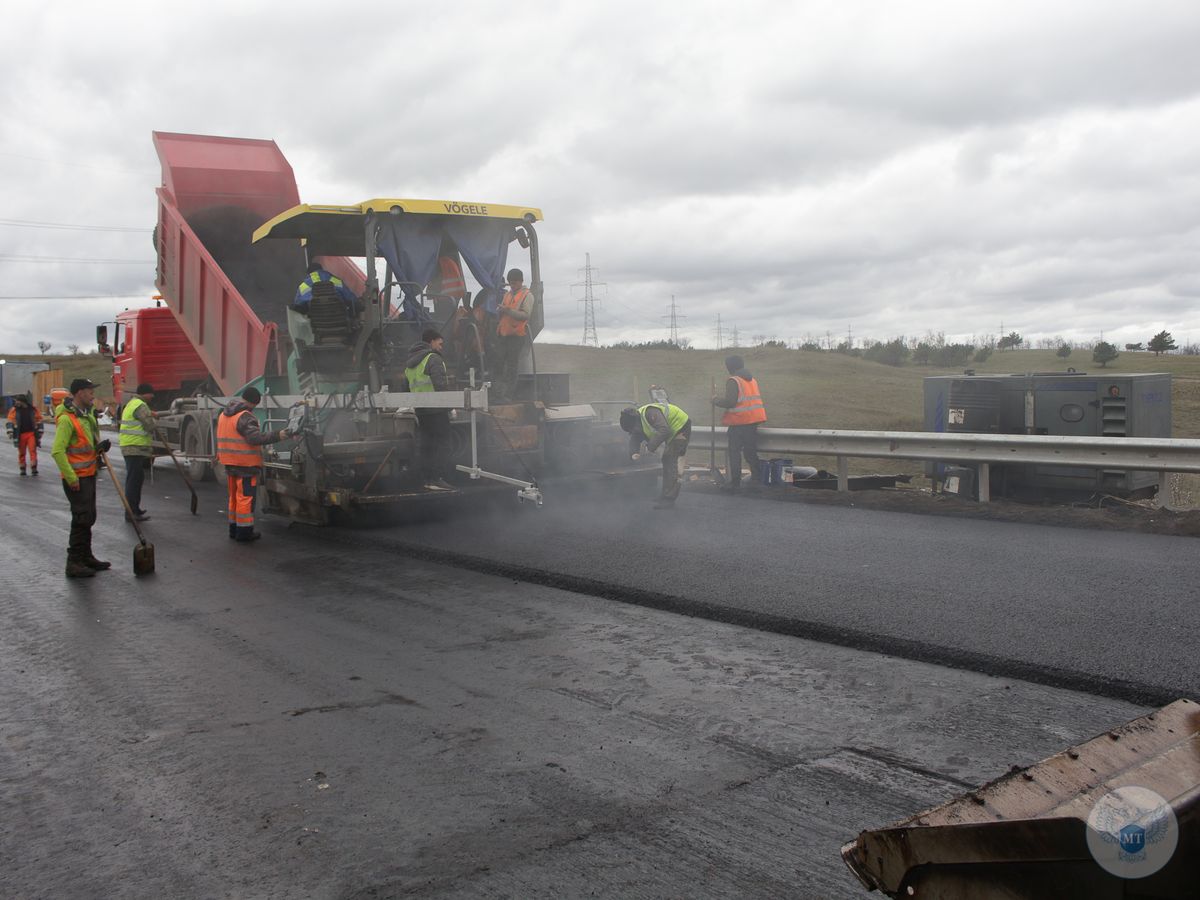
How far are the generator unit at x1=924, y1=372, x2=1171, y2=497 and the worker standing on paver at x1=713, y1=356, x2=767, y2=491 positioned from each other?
1837 millimetres

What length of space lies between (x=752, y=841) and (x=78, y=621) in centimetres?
452

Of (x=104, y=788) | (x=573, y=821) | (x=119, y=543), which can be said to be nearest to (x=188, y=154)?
(x=119, y=543)

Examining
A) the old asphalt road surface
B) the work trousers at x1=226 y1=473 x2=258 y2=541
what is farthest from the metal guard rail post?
the work trousers at x1=226 y1=473 x2=258 y2=541

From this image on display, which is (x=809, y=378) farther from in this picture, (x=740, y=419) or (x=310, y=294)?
(x=310, y=294)

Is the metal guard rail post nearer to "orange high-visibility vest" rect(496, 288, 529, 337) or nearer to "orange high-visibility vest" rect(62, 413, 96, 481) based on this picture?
"orange high-visibility vest" rect(496, 288, 529, 337)

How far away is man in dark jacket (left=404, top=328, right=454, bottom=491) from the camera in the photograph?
335 inches

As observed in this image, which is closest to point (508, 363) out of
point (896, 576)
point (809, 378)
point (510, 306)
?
point (510, 306)

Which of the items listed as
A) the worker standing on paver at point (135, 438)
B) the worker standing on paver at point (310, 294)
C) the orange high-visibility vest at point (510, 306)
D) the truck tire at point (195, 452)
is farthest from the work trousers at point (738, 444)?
the truck tire at point (195, 452)

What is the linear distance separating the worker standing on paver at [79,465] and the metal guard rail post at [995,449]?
6.29 m

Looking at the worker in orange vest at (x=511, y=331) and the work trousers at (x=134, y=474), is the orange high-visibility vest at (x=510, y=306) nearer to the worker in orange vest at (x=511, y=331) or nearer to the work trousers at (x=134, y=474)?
the worker in orange vest at (x=511, y=331)

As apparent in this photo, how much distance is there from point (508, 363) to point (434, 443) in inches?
→ 47.8

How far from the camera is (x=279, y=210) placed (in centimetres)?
1321

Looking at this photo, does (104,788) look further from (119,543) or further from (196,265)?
(196,265)

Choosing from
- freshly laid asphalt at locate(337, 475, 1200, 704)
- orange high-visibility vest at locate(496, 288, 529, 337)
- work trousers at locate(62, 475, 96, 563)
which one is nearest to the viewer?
freshly laid asphalt at locate(337, 475, 1200, 704)
